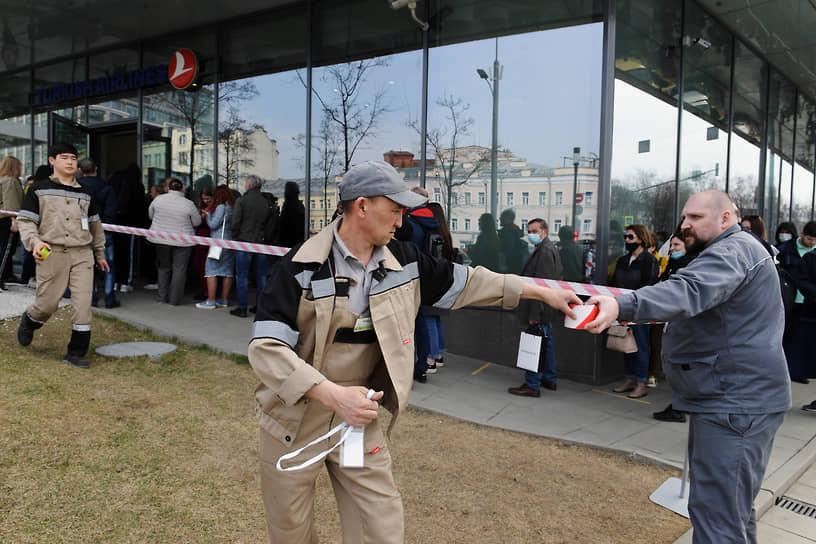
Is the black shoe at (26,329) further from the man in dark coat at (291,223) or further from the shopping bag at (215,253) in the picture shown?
the man in dark coat at (291,223)

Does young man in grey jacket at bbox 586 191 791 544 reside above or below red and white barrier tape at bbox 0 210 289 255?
below

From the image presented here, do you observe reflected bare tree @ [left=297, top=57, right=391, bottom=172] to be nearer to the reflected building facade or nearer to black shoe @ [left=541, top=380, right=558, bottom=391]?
→ the reflected building facade

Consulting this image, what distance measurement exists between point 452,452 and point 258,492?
1.58 metres

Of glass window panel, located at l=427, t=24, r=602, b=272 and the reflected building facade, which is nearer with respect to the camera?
glass window panel, located at l=427, t=24, r=602, b=272

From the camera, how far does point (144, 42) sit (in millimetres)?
11484

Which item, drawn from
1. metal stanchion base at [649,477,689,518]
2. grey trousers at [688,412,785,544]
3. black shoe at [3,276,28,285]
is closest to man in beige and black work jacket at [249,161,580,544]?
grey trousers at [688,412,785,544]

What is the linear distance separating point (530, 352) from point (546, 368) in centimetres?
176

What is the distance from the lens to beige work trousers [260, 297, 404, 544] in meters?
2.14

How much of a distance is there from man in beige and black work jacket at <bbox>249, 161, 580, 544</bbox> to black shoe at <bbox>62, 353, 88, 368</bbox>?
4.39 meters

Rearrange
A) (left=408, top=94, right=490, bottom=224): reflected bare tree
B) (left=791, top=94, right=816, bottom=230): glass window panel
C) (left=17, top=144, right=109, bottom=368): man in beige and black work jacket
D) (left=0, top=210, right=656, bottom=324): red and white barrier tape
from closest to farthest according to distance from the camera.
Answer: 1. (left=0, top=210, right=656, bottom=324): red and white barrier tape
2. (left=17, top=144, right=109, bottom=368): man in beige and black work jacket
3. (left=408, top=94, right=490, bottom=224): reflected bare tree
4. (left=791, top=94, right=816, bottom=230): glass window panel

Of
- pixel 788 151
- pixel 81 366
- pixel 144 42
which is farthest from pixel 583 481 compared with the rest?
pixel 788 151

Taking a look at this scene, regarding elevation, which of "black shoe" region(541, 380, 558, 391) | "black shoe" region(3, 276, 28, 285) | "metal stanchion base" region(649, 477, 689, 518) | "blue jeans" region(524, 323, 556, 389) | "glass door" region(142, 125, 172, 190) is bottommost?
"metal stanchion base" region(649, 477, 689, 518)

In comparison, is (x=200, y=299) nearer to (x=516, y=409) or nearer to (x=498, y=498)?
(x=516, y=409)

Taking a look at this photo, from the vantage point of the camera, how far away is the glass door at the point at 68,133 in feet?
34.8
